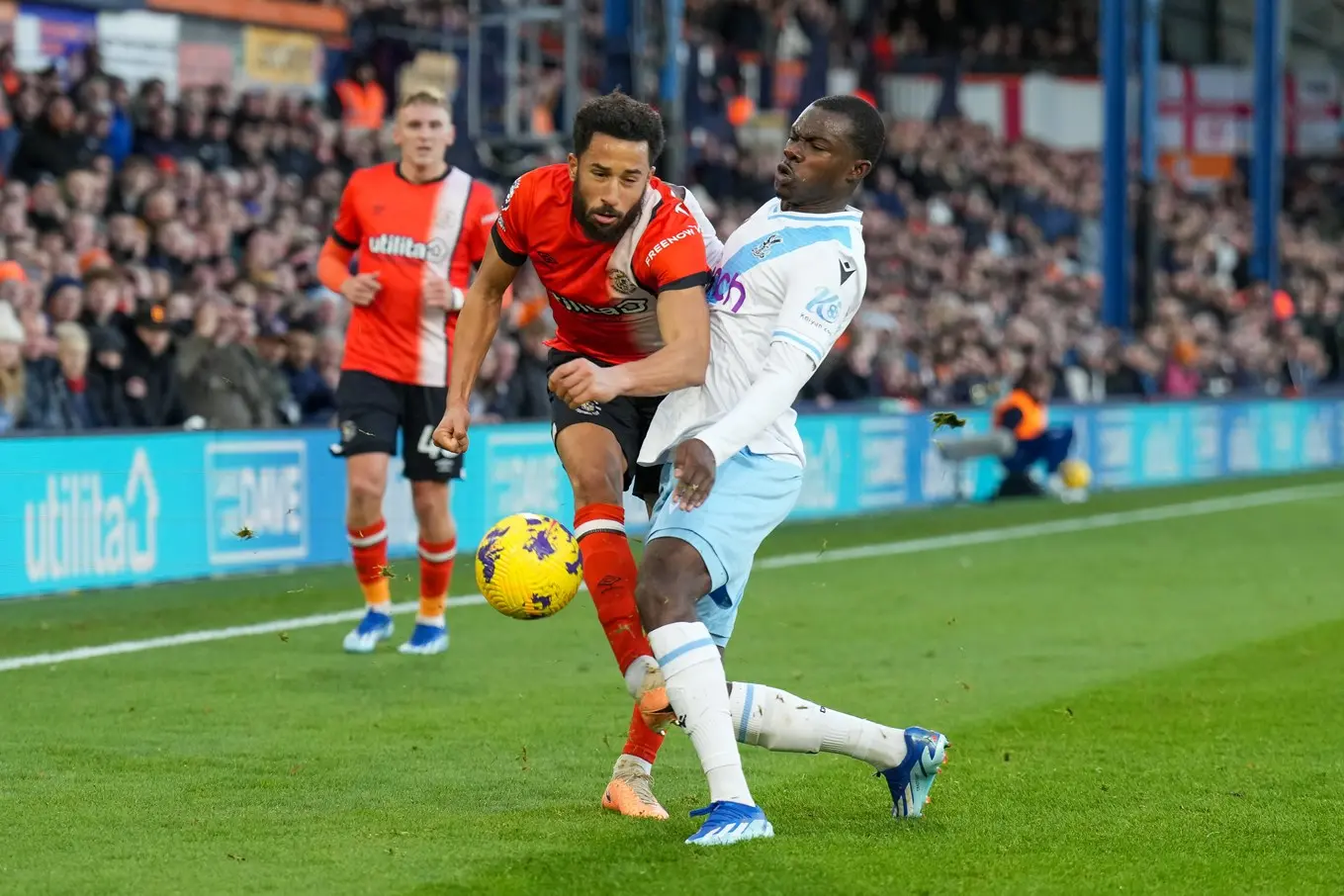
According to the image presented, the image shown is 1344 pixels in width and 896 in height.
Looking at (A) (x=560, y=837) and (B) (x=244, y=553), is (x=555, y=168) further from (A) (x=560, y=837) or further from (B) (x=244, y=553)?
(B) (x=244, y=553)

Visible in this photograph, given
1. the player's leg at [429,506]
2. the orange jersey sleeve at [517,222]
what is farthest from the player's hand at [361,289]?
the orange jersey sleeve at [517,222]

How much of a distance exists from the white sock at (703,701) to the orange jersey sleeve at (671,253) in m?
0.99

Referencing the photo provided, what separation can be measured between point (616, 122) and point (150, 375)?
27.1 feet

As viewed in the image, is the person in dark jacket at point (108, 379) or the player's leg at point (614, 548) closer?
the player's leg at point (614, 548)


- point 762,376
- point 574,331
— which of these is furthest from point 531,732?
point 762,376

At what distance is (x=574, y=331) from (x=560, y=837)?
1.61 metres

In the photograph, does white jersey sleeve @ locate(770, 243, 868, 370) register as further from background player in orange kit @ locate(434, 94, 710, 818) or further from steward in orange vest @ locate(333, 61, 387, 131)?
steward in orange vest @ locate(333, 61, 387, 131)

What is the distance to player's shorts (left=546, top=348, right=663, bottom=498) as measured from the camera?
21.3 feet

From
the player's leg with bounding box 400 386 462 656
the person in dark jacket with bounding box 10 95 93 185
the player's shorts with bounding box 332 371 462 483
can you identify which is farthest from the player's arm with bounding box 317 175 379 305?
the person in dark jacket with bounding box 10 95 93 185

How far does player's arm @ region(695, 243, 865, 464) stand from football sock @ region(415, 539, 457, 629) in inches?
173

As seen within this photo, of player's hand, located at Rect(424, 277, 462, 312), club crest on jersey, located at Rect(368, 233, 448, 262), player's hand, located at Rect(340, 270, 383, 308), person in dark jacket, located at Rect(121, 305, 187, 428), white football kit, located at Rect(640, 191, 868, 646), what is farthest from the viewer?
person in dark jacket, located at Rect(121, 305, 187, 428)

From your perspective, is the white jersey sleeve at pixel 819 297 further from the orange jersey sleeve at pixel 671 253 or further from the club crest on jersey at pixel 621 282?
the club crest on jersey at pixel 621 282

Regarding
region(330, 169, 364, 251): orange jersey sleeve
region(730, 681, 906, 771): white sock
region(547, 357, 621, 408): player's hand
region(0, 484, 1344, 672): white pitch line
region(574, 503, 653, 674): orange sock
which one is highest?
region(330, 169, 364, 251): orange jersey sleeve

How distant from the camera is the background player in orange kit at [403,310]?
987 centimetres
